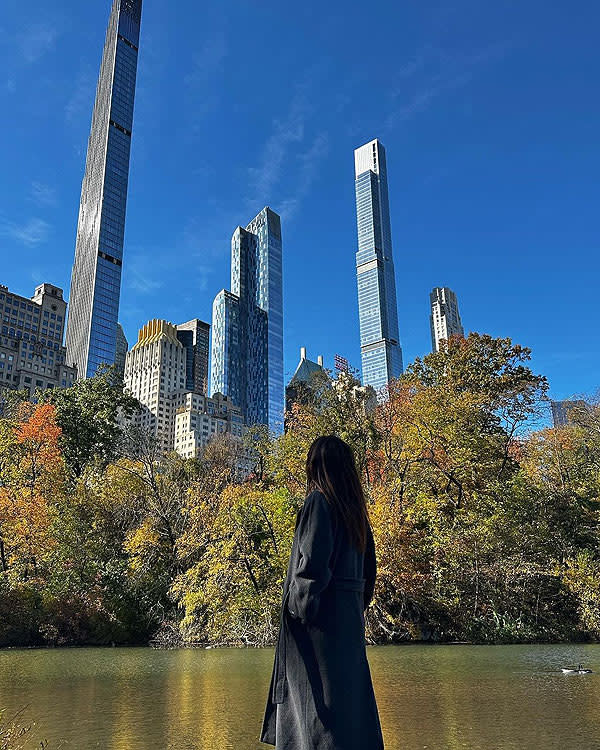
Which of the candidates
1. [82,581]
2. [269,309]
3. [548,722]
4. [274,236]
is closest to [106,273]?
[269,309]

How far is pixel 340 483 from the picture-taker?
2920mm

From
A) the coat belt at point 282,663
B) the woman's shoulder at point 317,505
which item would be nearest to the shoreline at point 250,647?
the coat belt at point 282,663

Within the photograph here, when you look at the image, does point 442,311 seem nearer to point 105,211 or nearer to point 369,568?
point 105,211

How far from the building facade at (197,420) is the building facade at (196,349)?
40.6 meters

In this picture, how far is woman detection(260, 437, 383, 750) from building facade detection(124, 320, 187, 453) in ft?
359

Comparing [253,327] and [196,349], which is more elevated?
[253,327]

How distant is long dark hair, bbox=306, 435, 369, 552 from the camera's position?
9.39 ft

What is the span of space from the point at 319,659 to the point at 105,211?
116 metres

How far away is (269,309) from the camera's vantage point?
17238 cm

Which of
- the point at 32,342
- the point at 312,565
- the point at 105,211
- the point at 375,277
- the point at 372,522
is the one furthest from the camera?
the point at 375,277

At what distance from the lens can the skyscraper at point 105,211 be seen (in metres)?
104

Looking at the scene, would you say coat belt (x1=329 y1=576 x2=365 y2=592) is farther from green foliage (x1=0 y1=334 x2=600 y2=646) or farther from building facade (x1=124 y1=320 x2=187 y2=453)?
building facade (x1=124 y1=320 x2=187 y2=453)

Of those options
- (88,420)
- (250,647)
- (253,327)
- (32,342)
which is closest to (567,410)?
Result: (250,647)

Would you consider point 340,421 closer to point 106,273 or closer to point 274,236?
point 106,273
